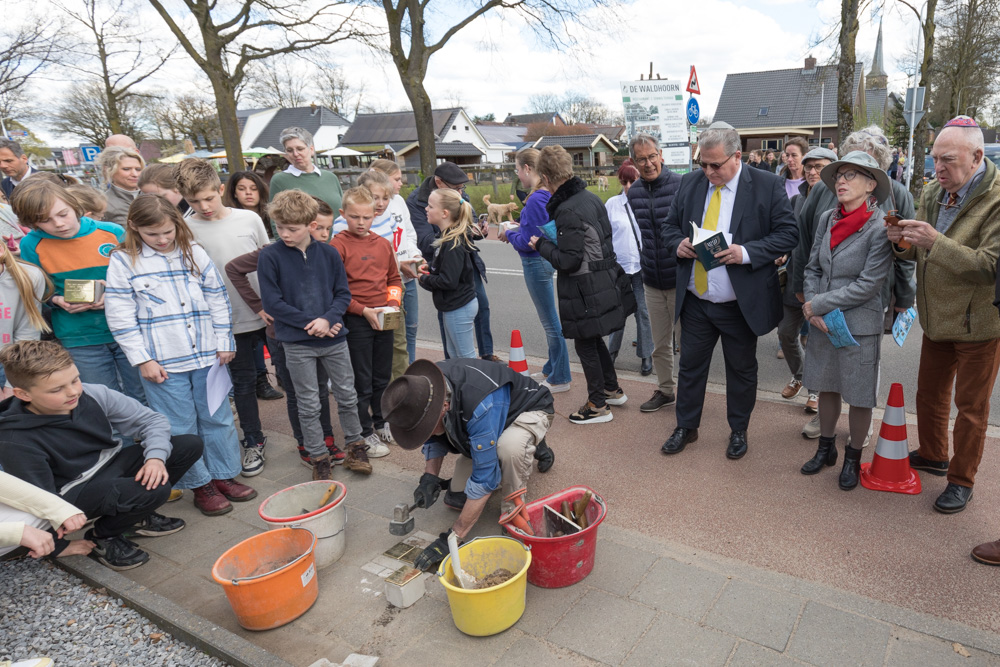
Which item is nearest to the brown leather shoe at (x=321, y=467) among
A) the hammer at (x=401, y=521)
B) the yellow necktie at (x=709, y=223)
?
the hammer at (x=401, y=521)

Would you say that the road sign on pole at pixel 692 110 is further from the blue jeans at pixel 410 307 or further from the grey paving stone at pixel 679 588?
the grey paving stone at pixel 679 588

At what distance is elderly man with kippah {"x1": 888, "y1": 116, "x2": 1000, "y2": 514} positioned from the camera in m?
3.05

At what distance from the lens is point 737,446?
164 inches

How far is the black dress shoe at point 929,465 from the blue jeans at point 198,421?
4.39 m

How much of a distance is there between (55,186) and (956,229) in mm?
5040

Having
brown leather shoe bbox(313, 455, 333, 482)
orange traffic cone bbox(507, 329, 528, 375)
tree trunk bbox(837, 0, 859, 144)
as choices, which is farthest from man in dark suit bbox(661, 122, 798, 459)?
tree trunk bbox(837, 0, 859, 144)

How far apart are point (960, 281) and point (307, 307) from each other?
Result: 376 cm

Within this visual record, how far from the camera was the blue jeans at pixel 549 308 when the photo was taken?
552 cm

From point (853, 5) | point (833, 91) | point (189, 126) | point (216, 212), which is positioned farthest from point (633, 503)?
point (189, 126)

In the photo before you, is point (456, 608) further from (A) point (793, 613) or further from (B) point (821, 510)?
(B) point (821, 510)

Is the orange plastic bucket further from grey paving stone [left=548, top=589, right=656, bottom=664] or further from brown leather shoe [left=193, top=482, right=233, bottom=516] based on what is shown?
grey paving stone [left=548, top=589, right=656, bottom=664]

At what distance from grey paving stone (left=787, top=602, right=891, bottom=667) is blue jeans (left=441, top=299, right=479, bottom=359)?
3.18m

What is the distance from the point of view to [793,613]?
271 centimetres

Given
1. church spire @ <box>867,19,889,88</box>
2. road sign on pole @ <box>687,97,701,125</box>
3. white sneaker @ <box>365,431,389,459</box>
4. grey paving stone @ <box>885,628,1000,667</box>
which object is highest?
church spire @ <box>867,19,889,88</box>
